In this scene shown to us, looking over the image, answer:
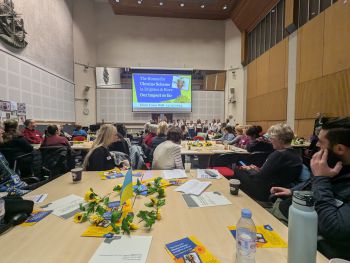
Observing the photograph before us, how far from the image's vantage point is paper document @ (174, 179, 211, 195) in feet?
5.57

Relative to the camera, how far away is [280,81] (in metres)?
8.02

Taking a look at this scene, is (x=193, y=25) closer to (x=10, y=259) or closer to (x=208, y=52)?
(x=208, y=52)

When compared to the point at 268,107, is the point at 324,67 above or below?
above

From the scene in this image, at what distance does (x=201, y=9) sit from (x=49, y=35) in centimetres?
711

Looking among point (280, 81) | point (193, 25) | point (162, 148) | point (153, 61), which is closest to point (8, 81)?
point (162, 148)

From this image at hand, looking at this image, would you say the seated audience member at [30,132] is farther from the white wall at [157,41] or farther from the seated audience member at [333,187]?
the white wall at [157,41]

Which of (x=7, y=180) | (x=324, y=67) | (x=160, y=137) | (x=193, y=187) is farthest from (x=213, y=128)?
(x=7, y=180)

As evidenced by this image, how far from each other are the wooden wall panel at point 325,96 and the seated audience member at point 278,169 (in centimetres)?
418

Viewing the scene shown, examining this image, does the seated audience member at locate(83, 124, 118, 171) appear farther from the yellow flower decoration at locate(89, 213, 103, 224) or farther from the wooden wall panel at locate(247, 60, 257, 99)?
the wooden wall panel at locate(247, 60, 257, 99)

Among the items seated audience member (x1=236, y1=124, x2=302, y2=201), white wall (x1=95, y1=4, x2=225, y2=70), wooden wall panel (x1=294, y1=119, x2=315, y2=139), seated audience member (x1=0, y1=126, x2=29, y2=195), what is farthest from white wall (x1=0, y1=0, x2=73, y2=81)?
wooden wall panel (x1=294, y1=119, x2=315, y2=139)

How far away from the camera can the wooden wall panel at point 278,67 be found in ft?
25.4

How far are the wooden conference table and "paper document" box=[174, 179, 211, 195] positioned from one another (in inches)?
6.3

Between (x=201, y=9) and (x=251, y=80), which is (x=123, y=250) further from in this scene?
(x=201, y=9)

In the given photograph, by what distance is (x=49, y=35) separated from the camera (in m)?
7.64
